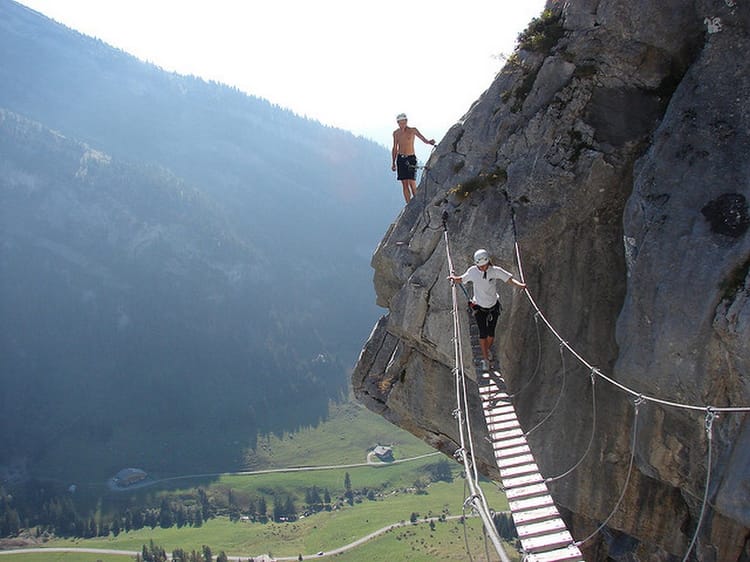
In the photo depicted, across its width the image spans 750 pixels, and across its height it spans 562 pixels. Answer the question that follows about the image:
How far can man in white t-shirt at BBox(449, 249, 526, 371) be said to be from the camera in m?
15.7

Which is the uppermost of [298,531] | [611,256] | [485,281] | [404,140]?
[404,140]

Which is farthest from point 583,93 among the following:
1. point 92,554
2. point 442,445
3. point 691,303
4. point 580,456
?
point 92,554

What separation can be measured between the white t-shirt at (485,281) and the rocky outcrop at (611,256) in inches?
96.9

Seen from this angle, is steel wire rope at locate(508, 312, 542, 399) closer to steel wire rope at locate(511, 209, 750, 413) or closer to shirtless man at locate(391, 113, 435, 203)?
steel wire rope at locate(511, 209, 750, 413)

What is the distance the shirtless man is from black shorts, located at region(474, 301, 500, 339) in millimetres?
9406

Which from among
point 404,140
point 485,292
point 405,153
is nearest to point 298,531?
point 405,153

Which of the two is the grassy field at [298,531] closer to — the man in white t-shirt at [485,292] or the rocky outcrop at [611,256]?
the rocky outcrop at [611,256]

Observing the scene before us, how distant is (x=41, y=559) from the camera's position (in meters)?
172

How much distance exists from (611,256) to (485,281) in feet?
13.1

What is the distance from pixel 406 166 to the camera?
25.7 meters

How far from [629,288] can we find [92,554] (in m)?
197

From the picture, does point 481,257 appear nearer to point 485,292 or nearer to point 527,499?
point 485,292

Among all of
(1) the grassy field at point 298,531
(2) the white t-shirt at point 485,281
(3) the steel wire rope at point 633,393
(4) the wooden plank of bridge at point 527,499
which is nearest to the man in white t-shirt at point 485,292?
(2) the white t-shirt at point 485,281

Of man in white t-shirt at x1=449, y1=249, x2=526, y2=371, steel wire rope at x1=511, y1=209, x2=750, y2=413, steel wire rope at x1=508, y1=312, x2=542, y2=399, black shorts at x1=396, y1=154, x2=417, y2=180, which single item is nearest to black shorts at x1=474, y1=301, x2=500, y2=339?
man in white t-shirt at x1=449, y1=249, x2=526, y2=371
